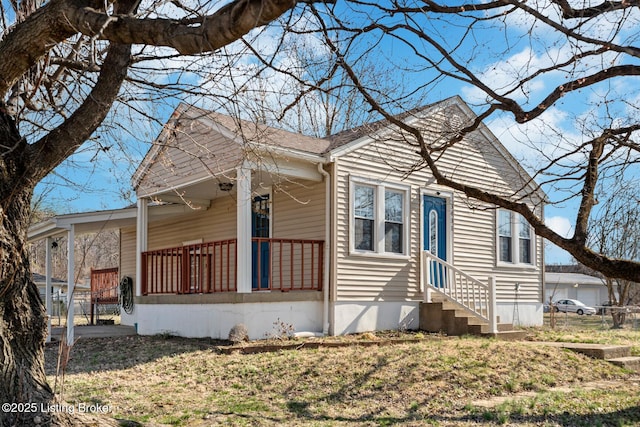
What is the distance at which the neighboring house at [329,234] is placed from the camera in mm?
11805

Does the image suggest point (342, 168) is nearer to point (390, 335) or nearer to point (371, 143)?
point (371, 143)

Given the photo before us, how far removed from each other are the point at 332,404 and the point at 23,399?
359 cm

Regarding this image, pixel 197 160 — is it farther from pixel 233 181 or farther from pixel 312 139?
pixel 312 139

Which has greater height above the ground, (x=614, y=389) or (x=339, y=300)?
(x=339, y=300)

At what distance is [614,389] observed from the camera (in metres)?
8.56

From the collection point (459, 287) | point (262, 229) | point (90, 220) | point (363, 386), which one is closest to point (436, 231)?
point (459, 287)

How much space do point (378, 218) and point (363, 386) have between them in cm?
555

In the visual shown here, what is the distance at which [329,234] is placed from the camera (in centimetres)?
1230

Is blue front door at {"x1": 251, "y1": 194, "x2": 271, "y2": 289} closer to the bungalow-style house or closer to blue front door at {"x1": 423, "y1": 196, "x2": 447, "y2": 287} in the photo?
the bungalow-style house

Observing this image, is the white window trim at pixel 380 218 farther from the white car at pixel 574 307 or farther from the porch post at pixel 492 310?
the white car at pixel 574 307

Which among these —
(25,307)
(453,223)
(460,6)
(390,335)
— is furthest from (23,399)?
(453,223)

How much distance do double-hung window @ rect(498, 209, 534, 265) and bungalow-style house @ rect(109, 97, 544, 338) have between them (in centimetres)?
5

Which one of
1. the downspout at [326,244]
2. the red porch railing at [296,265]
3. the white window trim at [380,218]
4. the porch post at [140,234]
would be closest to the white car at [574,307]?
the white window trim at [380,218]

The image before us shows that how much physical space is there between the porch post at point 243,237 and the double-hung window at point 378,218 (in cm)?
228
